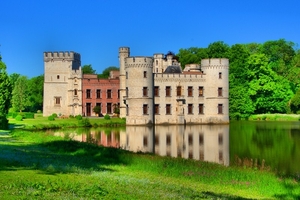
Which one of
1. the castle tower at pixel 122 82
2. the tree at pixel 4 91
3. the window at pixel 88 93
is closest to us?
the tree at pixel 4 91

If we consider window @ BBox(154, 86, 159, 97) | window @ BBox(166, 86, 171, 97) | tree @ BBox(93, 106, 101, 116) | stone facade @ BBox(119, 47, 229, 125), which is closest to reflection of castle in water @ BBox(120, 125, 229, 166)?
stone facade @ BBox(119, 47, 229, 125)

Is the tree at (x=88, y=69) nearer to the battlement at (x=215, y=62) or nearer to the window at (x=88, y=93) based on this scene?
the window at (x=88, y=93)

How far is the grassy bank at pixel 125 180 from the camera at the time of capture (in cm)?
728

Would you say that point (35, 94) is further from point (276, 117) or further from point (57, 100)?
point (276, 117)

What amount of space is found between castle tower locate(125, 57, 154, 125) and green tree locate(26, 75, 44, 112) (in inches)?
1111

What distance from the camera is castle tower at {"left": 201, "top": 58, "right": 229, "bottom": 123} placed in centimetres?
3734

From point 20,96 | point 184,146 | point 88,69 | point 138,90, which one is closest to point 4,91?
point 138,90

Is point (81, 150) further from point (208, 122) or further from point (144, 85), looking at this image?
point (208, 122)

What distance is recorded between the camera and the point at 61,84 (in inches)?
1656

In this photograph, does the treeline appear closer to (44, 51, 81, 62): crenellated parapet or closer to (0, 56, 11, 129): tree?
(44, 51, 81, 62): crenellated parapet

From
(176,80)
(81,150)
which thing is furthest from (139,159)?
(176,80)

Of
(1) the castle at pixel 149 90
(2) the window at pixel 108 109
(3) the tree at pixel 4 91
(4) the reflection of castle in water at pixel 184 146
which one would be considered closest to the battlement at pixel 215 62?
(1) the castle at pixel 149 90

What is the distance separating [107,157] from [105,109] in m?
30.1

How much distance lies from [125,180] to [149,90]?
26.6 meters
